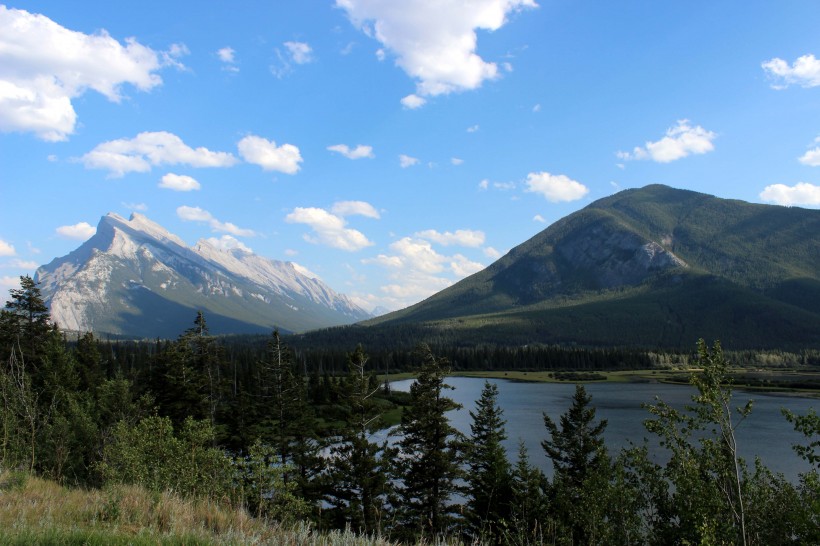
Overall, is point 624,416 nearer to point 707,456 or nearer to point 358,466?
point 358,466

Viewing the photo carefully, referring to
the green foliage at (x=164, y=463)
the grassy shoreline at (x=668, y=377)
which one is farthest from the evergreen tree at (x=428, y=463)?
the grassy shoreline at (x=668, y=377)

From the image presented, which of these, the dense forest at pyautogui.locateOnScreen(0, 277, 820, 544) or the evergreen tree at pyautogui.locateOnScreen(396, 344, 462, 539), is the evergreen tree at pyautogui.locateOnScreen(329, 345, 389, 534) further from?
the evergreen tree at pyautogui.locateOnScreen(396, 344, 462, 539)

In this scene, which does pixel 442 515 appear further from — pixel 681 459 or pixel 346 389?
pixel 681 459

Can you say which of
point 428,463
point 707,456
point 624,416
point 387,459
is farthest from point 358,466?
point 624,416

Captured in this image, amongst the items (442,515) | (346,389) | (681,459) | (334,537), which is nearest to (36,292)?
(346,389)

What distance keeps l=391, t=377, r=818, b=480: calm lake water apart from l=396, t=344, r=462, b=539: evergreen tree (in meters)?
13.8

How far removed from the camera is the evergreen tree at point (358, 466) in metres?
31.0

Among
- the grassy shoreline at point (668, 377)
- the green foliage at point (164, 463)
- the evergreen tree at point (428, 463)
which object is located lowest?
the grassy shoreline at point (668, 377)

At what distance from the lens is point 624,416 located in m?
82.6

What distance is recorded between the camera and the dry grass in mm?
7680

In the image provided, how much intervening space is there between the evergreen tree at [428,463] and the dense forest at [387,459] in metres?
0.11

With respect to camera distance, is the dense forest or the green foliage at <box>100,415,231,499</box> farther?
the green foliage at <box>100,415,231,499</box>

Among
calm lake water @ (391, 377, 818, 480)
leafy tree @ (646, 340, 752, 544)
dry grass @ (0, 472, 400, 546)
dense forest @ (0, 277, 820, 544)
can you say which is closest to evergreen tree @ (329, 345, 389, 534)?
dense forest @ (0, 277, 820, 544)

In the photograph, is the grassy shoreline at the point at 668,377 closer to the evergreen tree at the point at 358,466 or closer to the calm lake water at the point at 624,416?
the calm lake water at the point at 624,416
